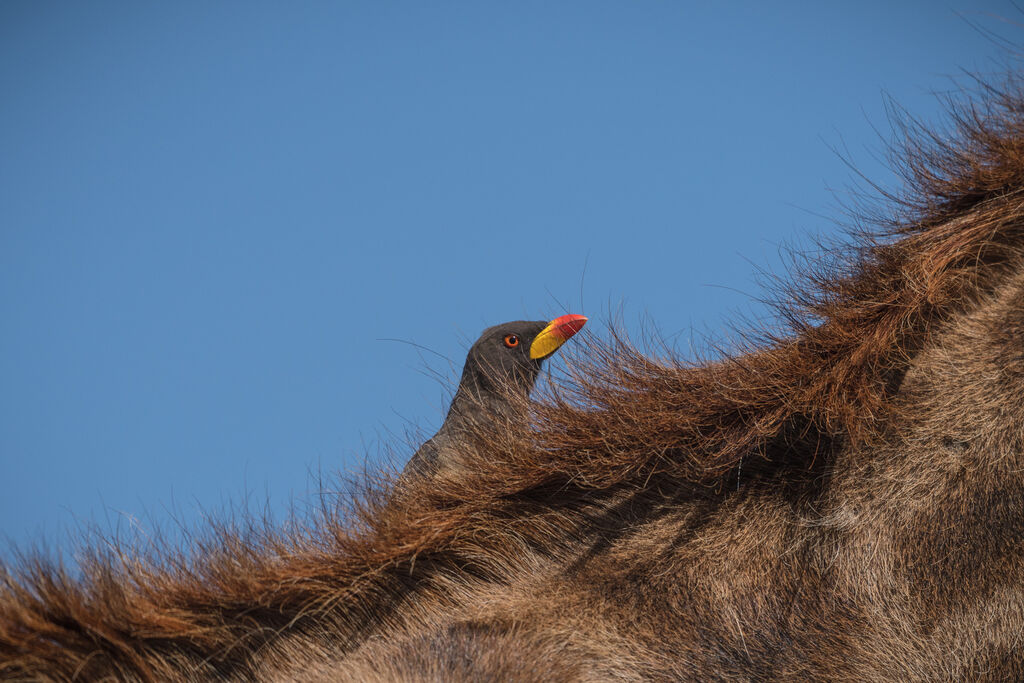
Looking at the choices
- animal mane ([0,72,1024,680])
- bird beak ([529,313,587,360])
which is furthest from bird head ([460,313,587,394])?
animal mane ([0,72,1024,680])

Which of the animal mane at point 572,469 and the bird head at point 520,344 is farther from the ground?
the bird head at point 520,344

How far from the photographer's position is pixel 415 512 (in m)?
2.55

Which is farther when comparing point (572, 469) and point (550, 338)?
point (550, 338)

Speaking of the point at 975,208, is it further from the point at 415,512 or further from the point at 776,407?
the point at 415,512

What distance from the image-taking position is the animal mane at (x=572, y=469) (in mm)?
2309

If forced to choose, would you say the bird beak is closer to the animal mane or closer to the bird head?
the bird head

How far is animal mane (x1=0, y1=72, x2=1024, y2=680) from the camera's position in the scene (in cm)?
231

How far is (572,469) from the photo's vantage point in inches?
101

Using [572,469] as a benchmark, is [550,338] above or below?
above

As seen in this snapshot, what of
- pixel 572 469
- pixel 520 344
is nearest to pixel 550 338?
pixel 520 344

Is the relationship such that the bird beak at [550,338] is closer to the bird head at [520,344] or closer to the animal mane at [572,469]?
the bird head at [520,344]

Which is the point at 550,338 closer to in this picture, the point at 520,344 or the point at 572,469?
the point at 520,344

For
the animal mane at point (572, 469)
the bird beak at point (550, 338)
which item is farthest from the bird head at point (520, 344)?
the animal mane at point (572, 469)

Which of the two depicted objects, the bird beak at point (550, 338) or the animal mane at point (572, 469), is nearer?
the animal mane at point (572, 469)
